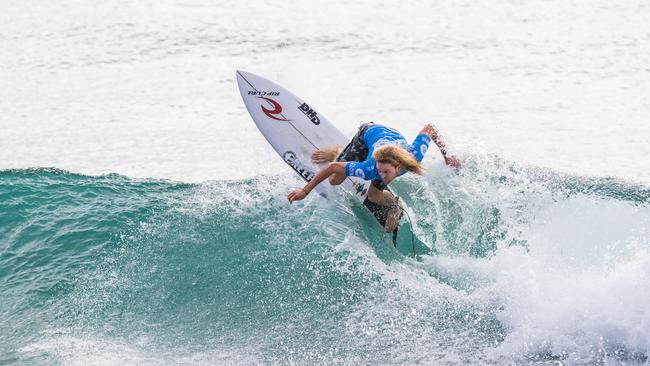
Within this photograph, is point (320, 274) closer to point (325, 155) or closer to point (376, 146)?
point (376, 146)

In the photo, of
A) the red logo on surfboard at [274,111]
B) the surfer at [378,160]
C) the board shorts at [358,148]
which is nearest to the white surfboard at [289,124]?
the red logo on surfboard at [274,111]

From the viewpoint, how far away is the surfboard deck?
757 cm

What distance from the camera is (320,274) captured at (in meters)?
6.40

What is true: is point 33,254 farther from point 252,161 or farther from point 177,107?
point 177,107

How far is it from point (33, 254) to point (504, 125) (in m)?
5.67

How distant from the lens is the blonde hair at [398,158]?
5977 millimetres

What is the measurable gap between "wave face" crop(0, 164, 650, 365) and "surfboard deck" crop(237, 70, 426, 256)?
0.41 m

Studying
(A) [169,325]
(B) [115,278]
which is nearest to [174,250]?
(B) [115,278]

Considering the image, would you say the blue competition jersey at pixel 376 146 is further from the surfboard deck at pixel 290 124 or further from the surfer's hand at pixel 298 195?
the surfboard deck at pixel 290 124

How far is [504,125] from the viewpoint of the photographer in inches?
367

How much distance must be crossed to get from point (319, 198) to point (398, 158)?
1607mm

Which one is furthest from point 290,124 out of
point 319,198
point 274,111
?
point 319,198

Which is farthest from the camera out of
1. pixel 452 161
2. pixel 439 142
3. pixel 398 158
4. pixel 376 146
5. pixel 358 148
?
pixel 452 161

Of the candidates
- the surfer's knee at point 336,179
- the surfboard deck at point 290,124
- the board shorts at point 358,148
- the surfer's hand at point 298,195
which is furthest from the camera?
the surfboard deck at point 290,124
